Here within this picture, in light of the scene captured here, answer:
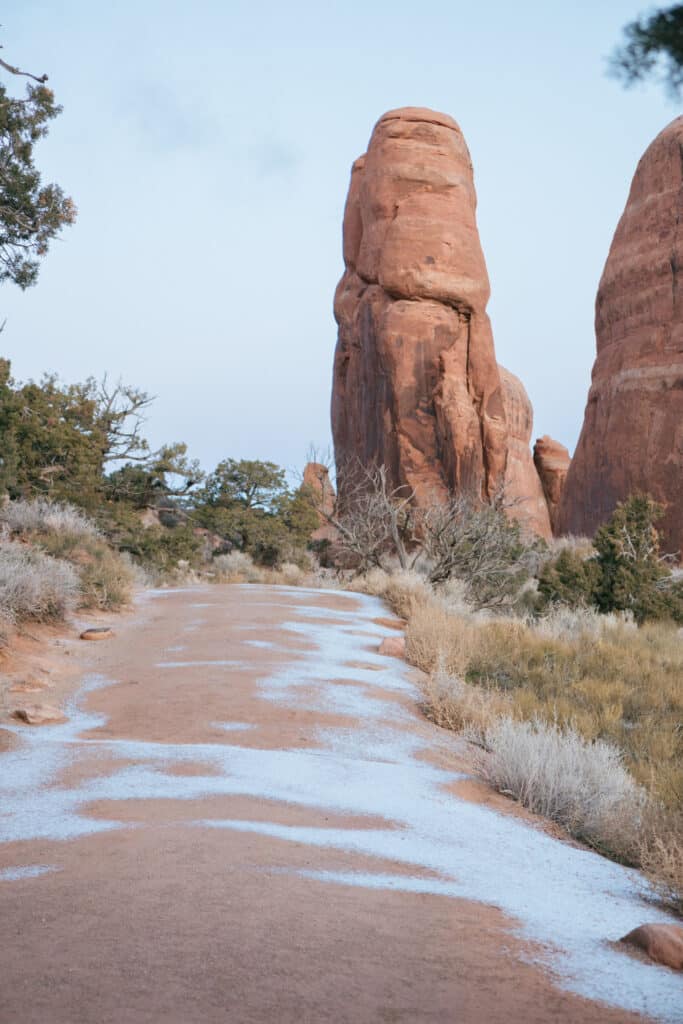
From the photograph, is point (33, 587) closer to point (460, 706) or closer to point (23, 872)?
point (460, 706)

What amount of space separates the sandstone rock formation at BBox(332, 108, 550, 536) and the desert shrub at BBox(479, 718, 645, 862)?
28.1 meters

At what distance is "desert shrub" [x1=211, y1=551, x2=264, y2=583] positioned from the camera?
75.7 feet

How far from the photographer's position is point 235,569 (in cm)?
2545

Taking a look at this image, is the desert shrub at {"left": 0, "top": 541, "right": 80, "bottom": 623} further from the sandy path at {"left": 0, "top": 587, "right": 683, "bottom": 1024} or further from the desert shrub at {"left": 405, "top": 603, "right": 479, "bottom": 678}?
the desert shrub at {"left": 405, "top": 603, "right": 479, "bottom": 678}

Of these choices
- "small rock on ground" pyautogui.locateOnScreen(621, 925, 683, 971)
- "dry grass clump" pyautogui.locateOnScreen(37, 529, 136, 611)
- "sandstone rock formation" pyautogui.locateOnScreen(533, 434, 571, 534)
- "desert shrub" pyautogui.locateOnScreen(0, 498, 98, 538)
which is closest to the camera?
"small rock on ground" pyautogui.locateOnScreen(621, 925, 683, 971)

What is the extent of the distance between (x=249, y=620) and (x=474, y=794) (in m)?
6.59

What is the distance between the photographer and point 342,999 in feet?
8.23

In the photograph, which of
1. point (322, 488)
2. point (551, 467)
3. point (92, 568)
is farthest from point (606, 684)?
point (551, 467)

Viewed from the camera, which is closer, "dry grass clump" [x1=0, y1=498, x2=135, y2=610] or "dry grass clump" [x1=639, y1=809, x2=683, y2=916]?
"dry grass clump" [x1=639, y1=809, x2=683, y2=916]

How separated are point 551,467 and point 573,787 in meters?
44.0

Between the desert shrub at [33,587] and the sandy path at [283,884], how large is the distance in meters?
3.01

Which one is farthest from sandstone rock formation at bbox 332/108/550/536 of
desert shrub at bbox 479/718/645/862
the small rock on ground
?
the small rock on ground

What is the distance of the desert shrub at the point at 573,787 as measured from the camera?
5.14 m

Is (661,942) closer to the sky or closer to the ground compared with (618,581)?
closer to the ground
